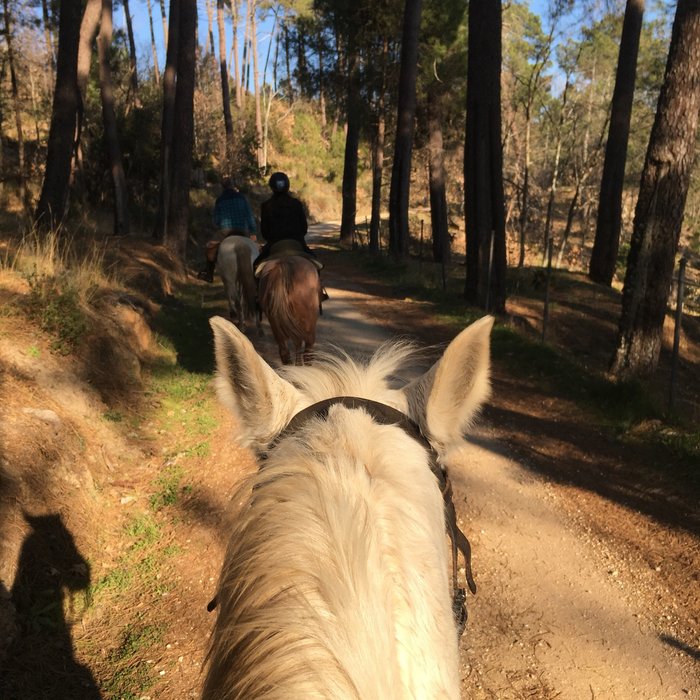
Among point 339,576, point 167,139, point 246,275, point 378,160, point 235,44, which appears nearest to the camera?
point 339,576

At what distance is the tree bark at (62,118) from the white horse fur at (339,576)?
31.5 ft

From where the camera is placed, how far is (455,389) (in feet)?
5.50

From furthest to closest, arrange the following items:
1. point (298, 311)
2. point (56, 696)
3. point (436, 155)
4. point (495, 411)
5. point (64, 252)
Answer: point (436, 155) → point (64, 252) → point (495, 411) → point (298, 311) → point (56, 696)

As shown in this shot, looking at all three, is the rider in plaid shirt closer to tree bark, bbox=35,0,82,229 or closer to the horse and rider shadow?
tree bark, bbox=35,0,82,229

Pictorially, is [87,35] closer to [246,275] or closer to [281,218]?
[246,275]

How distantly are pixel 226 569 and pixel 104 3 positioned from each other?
22.4 metres

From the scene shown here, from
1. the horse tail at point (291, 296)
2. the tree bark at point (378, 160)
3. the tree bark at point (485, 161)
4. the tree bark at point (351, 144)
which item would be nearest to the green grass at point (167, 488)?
the horse tail at point (291, 296)

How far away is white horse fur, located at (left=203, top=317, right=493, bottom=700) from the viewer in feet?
3.04

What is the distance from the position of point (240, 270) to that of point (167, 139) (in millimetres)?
9866

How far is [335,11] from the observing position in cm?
2064

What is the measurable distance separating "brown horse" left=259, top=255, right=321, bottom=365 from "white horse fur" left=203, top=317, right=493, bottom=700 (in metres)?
4.62

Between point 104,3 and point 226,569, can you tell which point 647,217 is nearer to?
point 226,569

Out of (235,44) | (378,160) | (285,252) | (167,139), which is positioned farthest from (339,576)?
(235,44)

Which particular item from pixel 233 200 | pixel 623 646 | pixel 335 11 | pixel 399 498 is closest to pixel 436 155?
pixel 335 11
